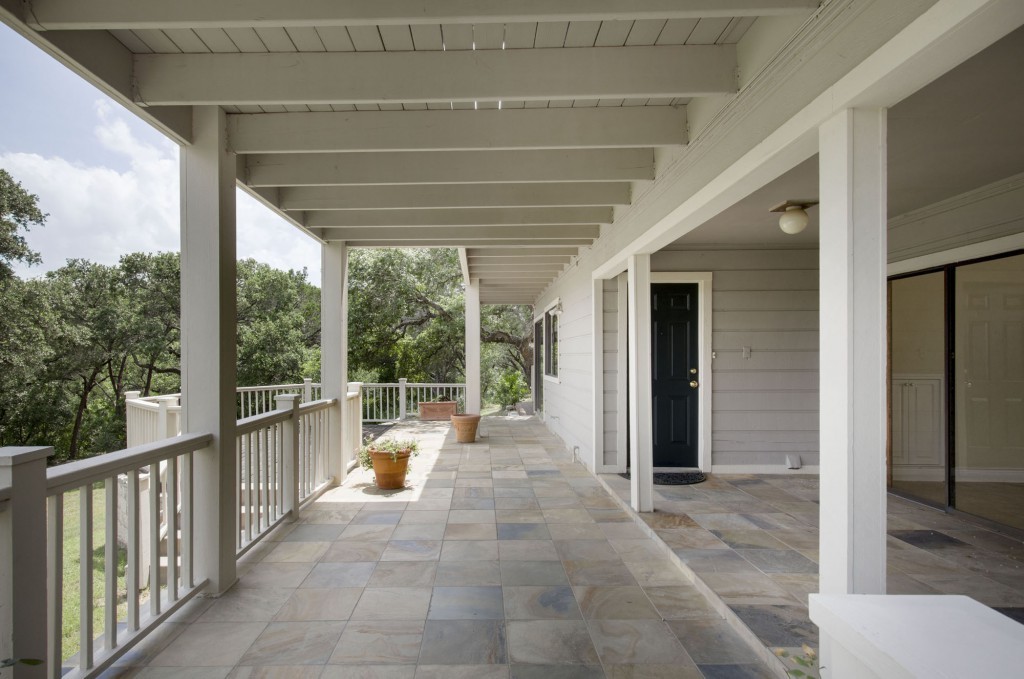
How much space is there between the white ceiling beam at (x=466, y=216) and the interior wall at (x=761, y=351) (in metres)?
1.16

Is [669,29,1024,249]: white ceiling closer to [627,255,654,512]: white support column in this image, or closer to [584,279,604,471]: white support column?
[627,255,654,512]: white support column

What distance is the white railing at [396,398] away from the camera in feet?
33.0

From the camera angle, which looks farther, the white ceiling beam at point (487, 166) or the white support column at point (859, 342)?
the white ceiling beam at point (487, 166)

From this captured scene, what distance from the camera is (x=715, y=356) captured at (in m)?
5.14

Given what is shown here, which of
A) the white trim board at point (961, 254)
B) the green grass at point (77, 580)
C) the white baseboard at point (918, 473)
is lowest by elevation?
the green grass at point (77, 580)

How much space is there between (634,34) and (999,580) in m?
3.19

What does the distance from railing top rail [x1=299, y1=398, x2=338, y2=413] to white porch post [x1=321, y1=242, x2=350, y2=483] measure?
0.35 ft

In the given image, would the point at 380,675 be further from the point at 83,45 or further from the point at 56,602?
the point at 83,45

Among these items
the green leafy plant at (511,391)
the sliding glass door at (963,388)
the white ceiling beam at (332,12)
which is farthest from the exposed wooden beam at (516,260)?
the green leafy plant at (511,391)

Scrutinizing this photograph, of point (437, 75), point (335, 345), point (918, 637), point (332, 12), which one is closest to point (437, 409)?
point (335, 345)

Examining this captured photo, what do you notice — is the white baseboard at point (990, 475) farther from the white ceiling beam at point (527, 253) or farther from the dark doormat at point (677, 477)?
the white ceiling beam at point (527, 253)

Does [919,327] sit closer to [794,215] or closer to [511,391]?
[794,215]

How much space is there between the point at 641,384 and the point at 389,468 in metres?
2.40

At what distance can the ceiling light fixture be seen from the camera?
11.8 feet
